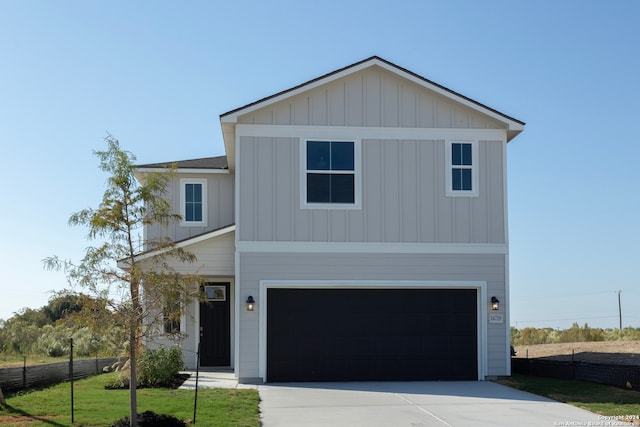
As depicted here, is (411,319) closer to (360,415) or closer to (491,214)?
(491,214)

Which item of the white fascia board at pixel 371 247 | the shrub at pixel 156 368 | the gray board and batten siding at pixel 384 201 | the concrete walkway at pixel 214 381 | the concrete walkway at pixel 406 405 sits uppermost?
the gray board and batten siding at pixel 384 201

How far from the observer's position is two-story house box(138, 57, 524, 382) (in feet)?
49.3

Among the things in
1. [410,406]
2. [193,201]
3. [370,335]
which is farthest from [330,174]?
[410,406]

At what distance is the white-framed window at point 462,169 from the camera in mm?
15469

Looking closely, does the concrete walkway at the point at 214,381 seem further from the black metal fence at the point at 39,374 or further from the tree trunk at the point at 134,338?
the tree trunk at the point at 134,338

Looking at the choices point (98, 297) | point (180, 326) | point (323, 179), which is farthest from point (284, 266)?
point (98, 297)

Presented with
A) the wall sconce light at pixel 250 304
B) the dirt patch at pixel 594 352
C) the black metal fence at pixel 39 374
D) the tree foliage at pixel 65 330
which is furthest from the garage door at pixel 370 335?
the black metal fence at pixel 39 374

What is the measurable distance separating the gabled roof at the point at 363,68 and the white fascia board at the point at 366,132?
273mm

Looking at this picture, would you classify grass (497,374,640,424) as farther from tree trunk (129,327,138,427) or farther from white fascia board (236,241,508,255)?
tree trunk (129,327,138,427)

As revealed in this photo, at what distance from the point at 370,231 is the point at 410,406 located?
14.8ft

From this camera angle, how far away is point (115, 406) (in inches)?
448

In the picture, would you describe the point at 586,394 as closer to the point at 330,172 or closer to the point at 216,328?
the point at 330,172

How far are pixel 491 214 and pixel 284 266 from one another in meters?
4.64

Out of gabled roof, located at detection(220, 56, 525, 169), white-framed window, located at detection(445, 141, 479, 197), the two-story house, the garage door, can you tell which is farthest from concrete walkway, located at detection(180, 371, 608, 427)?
gabled roof, located at detection(220, 56, 525, 169)
